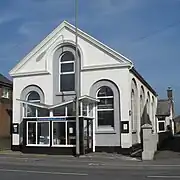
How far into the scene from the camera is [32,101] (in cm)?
3050

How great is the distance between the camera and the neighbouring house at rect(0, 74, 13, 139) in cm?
3547

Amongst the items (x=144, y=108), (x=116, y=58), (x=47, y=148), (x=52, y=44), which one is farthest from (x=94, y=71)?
(x=144, y=108)

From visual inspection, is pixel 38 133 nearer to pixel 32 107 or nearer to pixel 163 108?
pixel 32 107

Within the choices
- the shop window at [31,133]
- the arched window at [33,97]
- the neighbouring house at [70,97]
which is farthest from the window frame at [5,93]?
the shop window at [31,133]

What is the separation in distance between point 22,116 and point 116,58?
934 cm

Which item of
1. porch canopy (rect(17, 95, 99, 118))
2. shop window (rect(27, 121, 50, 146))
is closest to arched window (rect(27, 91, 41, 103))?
porch canopy (rect(17, 95, 99, 118))

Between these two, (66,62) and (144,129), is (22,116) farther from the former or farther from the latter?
(144,129)

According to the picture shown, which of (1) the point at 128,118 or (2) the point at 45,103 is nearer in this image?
(1) the point at 128,118

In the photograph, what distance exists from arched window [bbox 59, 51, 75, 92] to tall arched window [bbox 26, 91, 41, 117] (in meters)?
2.41

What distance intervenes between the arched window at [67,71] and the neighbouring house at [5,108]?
904 cm

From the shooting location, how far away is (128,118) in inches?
1068

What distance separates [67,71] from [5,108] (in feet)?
32.6

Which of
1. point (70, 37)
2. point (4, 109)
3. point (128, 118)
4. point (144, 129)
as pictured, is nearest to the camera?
point (144, 129)

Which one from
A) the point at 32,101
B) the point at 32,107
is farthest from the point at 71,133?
the point at 32,101
